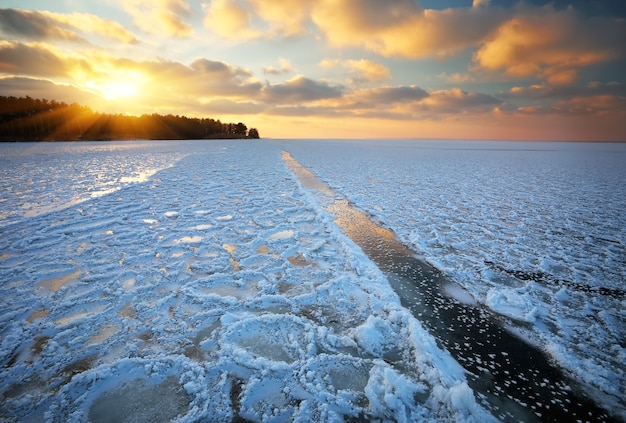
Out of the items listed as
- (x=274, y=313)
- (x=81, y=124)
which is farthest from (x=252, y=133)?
(x=274, y=313)

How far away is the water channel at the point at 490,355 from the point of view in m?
1.92

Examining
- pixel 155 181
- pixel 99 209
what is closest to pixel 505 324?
pixel 99 209

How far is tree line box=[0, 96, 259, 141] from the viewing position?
52.2 meters

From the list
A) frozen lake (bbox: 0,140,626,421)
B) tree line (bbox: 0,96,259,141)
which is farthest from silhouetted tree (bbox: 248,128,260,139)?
frozen lake (bbox: 0,140,626,421)

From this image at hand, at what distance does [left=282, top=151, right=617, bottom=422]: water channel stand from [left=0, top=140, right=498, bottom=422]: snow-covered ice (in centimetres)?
17

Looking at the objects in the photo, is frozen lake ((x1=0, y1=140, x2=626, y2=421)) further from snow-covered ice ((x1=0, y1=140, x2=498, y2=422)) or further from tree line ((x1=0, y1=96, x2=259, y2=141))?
tree line ((x1=0, y1=96, x2=259, y2=141))

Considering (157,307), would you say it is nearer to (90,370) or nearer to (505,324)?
(90,370)

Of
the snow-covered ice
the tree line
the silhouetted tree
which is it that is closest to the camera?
the snow-covered ice

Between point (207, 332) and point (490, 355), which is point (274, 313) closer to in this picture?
point (207, 332)

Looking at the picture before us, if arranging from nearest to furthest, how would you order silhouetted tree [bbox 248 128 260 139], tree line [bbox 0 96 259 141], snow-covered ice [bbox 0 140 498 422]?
snow-covered ice [bbox 0 140 498 422] → tree line [bbox 0 96 259 141] → silhouetted tree [bbox 248 128 260 139]

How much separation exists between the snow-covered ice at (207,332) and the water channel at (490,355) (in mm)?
172

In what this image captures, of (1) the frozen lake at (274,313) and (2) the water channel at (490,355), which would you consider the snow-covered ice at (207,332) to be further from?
(2) the water channel at (490,355)

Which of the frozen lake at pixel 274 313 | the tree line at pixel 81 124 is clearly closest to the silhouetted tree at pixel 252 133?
the tree line at pixel 81 124

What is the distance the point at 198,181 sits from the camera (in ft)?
35.3
